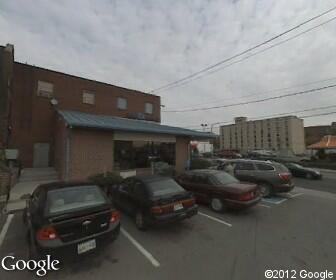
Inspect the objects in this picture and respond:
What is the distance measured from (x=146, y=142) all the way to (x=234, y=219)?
9.30 metres

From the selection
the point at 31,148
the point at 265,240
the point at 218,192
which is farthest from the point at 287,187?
the point at 31,148

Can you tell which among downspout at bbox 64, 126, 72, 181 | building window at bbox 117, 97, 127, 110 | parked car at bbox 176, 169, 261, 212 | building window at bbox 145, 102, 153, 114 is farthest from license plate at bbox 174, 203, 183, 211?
building window at bbox 145, 102, 153, 114

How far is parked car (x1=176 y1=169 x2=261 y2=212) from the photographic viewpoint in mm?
7559

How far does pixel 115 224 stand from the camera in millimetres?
4824

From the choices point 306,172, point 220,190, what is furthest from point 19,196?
point 306,172

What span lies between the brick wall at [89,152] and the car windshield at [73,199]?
7.05 m

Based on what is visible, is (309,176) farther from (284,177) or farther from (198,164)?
(284,177)

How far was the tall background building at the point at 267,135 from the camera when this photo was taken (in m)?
85.1

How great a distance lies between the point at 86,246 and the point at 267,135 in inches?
3923

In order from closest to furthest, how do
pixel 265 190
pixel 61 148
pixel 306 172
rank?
pixel 265 190
pixel 61 148
pixel 306 172

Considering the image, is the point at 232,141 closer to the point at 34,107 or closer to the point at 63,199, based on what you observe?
the point at 34,107

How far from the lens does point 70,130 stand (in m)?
11.6

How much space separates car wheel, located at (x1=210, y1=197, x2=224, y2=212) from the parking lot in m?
0.24

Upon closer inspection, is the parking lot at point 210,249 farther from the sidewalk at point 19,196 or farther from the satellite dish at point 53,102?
the satellite dish at point 53,102
